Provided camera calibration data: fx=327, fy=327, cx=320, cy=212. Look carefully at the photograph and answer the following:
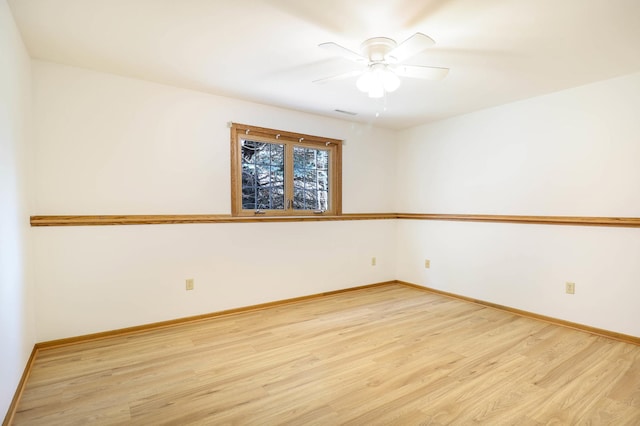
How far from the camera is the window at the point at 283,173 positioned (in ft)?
11.6

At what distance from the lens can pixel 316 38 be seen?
2.16 meters

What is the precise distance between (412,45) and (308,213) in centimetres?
247

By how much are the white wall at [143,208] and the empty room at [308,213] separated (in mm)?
18

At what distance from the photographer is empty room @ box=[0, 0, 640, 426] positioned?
1882mm

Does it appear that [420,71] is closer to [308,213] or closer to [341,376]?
[341,376]

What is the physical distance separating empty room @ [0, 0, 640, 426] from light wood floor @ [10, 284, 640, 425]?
0.02m

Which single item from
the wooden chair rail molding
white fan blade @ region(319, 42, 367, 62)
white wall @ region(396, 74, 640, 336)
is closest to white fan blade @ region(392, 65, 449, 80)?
white fan blade @ region(319, 42, 367, 62)

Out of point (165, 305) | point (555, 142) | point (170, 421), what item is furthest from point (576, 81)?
point (165, 305)

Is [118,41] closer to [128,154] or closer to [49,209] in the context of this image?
[128,154]

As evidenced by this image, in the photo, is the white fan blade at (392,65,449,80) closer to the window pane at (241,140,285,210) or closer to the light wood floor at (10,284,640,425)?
the window pane at (241,140,285,210)

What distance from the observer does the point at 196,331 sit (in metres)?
2.92

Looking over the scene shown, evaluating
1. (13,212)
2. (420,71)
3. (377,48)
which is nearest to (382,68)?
(377,48)

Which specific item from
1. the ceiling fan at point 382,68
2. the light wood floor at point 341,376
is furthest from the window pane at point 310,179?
the ceiling fan at point 382,68

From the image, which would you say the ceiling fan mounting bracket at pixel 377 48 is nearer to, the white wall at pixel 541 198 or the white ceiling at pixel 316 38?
the white ceiling at pixel 316 38
